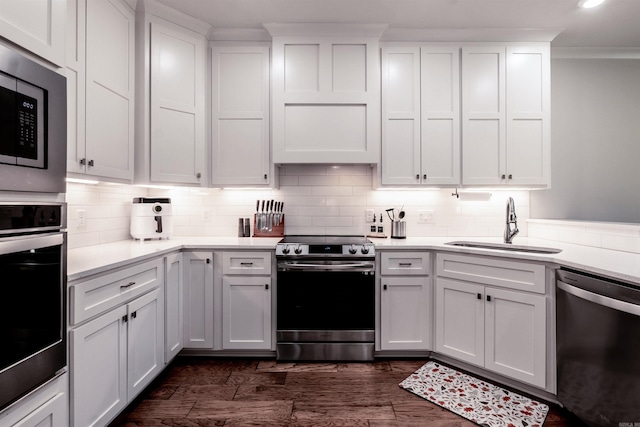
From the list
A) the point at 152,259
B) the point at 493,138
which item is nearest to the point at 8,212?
the point at 152,259

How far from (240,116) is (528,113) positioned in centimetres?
242

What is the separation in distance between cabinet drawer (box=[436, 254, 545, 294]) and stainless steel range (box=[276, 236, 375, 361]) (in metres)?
0.56

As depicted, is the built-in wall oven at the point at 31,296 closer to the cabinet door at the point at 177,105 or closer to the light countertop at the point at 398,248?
the light countertop at the point at 398,248

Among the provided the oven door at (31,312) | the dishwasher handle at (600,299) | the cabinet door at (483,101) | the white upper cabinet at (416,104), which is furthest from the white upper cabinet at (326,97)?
the oven door at (31,312)

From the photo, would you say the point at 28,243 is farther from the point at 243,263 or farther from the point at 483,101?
the point at 483,101

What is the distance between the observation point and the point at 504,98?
8.91ft

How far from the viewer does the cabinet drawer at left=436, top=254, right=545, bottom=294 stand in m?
2.00

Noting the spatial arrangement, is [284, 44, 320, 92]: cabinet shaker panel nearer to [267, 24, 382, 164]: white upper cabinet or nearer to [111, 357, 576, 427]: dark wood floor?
[267, 24, 382, 164]: white upper cabinet

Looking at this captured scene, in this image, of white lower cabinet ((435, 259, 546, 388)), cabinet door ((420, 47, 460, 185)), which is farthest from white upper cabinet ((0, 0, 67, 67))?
white lower cabinet ((435, 259, 546, 388))

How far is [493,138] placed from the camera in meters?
2.72

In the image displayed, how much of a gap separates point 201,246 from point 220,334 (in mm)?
692

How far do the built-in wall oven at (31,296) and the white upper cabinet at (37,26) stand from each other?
0.56m

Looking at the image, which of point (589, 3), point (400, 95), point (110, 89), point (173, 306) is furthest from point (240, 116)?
point (589, 3)

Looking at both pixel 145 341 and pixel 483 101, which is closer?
pixel 145 341
